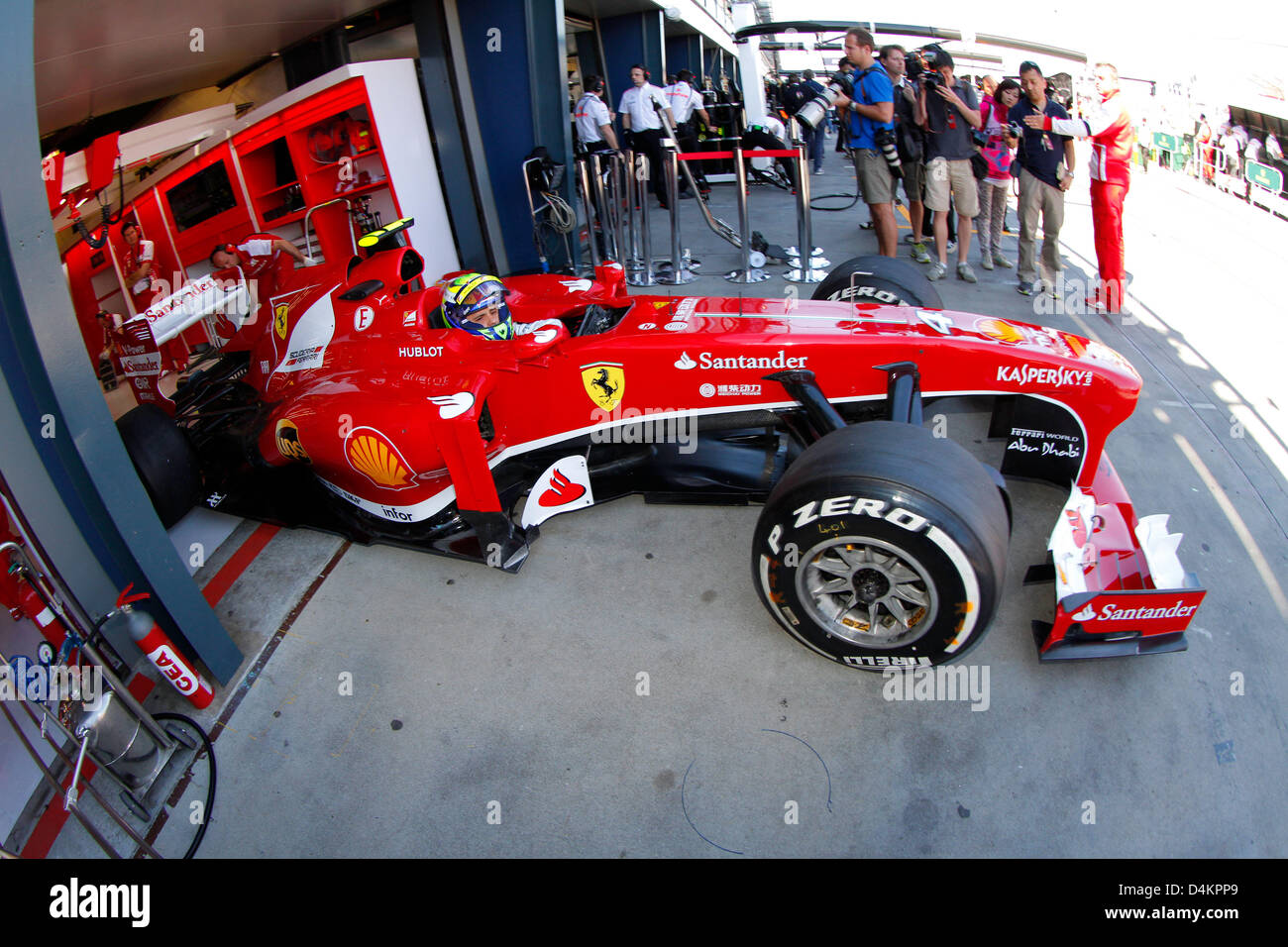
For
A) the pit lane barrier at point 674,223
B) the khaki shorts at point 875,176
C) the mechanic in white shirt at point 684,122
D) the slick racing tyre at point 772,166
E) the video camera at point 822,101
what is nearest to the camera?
the video camera at point 822,101

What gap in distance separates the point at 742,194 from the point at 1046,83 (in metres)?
2.62

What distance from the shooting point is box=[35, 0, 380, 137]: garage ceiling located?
160 inches

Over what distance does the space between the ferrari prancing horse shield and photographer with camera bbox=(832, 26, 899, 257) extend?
385 centimetres

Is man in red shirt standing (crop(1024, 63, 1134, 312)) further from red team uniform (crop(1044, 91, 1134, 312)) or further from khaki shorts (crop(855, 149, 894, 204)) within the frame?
khaki shorts (crop(855, 149, 894, 204))

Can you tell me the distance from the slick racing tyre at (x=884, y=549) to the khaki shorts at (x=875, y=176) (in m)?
4.61

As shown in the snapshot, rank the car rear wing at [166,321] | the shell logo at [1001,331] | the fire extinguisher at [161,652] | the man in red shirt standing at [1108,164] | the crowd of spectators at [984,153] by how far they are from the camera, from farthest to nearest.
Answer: the crowd of spectators at [984,153] < the man in red shirt standing at [1108,164] < the car rear wing at [166,321] < the shell logo at [1001,331] < the fire extinguisher at [161,652]

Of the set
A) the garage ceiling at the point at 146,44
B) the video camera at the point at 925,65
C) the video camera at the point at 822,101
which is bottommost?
the video camera at the point at 822,101

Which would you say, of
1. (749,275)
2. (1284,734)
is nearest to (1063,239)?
(749,275)

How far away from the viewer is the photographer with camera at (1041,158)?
5871 millimetres

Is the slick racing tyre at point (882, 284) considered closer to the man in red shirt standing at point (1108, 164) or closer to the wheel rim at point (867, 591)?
the wheel rim at point (867, 591)

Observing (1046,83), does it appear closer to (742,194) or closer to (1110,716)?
(742,194)

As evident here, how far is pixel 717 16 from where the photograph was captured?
20.8 meters

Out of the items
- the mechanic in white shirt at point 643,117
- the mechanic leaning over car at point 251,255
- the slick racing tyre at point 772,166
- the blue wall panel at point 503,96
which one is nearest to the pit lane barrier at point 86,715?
the mechanic leaning over car at point 251,255
